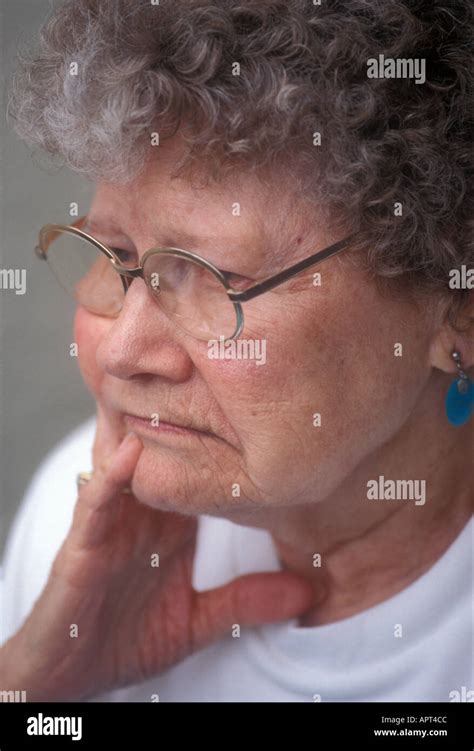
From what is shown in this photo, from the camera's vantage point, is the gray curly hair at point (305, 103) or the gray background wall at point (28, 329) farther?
the gray background wall at point (28, 329)

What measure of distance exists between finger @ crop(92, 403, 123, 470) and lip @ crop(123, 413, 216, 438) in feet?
0.23

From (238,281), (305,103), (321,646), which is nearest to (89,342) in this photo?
(238,281)

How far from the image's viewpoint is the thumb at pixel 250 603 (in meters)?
1.33

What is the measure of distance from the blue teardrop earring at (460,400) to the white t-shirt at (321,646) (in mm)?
174

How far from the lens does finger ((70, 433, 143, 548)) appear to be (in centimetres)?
118

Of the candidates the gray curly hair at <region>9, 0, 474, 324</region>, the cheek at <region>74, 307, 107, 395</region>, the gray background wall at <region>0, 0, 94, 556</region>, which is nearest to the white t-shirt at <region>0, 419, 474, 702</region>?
the gray background wall at <region>0, 0, 94, 556</region>

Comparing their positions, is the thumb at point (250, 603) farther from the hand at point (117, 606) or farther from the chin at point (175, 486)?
the chin at point (175, 486)

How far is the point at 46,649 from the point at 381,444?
0.59 meters

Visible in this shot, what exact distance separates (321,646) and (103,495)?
39 centimetres

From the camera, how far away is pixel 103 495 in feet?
4.11

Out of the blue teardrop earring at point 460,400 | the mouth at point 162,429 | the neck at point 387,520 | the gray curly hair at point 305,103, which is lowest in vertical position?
the neck at point 387,520

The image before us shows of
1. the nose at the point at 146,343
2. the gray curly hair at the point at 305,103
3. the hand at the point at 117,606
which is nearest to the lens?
the gray curly hair at the point at 305,103

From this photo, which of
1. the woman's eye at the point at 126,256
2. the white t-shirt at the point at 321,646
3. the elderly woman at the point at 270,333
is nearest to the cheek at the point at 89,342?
the elderly woman at the point at 270,333

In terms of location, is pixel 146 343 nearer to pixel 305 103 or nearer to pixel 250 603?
pixel 305 103
